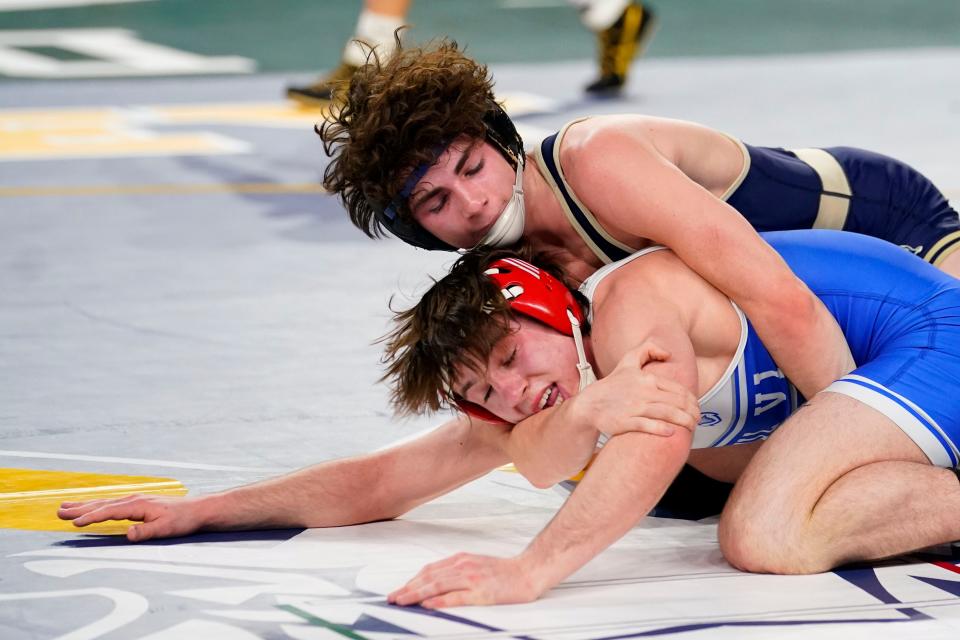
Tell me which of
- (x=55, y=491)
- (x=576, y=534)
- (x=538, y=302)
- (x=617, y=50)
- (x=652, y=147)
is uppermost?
(x=617, y=50)

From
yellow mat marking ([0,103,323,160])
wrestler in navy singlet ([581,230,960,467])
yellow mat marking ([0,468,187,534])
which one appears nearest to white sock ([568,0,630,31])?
yellow mat marking ([0,103,323,160])

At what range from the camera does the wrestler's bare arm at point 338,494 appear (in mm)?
2846

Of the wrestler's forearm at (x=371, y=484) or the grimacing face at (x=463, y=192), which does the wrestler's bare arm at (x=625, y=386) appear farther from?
the grimacing face at (x=463, y=192)

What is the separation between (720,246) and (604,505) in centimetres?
58

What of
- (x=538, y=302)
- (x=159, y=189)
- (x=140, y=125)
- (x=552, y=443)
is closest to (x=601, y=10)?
(x=140, y=125)

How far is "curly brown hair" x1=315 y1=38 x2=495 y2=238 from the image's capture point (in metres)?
2.97

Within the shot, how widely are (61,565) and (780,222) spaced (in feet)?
5.71

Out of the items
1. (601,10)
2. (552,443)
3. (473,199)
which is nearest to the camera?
(552,443)

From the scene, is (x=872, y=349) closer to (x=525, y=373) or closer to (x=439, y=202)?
(x=525, y=373)

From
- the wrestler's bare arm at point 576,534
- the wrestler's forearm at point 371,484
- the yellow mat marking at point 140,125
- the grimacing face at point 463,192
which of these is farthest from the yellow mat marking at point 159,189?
the wrestler's bare arm at point 576,534

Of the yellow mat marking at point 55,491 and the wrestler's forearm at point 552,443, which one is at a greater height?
the wrestler's forearm at point 552,443

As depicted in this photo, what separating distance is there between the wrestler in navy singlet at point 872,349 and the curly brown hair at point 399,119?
1.49ft

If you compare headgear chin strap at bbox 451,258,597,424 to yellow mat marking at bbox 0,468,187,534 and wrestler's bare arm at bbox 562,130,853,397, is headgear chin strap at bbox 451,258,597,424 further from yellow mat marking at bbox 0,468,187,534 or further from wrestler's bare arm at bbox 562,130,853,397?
yellow mat marking at bbox 0,468,187,534

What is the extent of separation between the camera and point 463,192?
296cm
